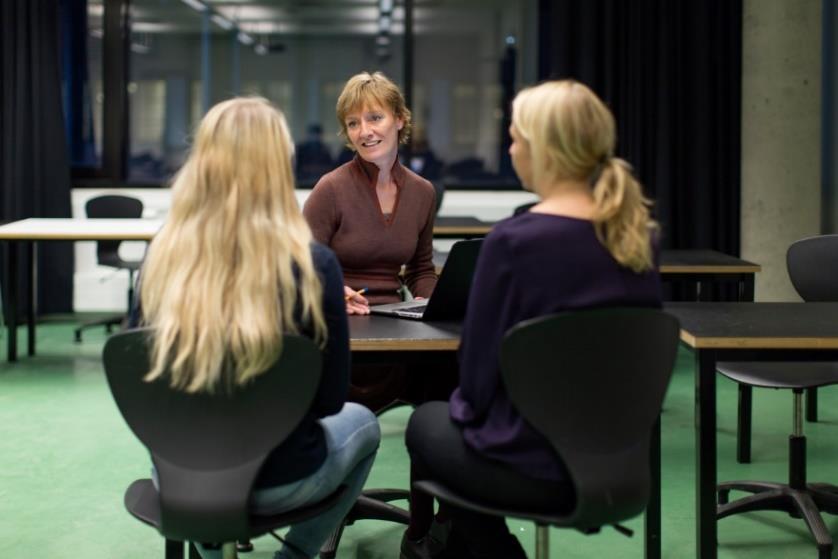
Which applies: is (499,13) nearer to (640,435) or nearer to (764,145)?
(764,145)

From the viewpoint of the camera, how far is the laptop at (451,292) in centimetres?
235

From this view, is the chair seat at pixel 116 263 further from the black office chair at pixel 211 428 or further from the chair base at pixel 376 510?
the black office chair at pixel 211 428

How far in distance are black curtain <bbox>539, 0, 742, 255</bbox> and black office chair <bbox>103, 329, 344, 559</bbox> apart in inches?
202

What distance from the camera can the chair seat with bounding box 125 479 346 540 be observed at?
6.23ft

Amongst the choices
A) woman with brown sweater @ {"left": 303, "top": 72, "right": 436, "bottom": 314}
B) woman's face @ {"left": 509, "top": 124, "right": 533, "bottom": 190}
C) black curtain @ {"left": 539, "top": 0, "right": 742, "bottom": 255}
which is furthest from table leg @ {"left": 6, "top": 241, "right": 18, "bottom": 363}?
woman's face @ {"left": 509, "top": 124, "right": 533, "bottom": 190}

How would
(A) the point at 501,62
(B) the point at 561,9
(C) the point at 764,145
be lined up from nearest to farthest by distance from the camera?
(C) the point at 764,145, (B) the point at 561,9, (A) the point at 501,62

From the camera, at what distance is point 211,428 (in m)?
1.83

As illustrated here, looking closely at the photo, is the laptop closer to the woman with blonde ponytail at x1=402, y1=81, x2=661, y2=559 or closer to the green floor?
the woman with blonde ponytail at x1=402, y1=81, x2=661, y2=559

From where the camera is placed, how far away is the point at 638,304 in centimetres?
191

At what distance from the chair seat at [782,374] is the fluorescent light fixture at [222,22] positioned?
567cm

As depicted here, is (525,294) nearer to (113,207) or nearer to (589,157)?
(589,157)

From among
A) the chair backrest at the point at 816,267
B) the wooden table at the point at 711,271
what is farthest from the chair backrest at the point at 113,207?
the chair backrest at the point at 816,267

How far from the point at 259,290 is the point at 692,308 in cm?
139

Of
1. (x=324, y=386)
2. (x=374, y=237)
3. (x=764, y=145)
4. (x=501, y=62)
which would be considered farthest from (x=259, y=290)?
(x=501, y=62)
